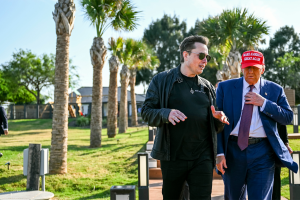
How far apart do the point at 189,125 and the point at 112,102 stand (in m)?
15.4

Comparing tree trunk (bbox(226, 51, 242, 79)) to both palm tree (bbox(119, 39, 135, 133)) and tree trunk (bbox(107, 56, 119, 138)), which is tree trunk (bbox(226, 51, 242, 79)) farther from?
palm tree (bbox(119, 39, 135, 133))

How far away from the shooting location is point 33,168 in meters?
5.75

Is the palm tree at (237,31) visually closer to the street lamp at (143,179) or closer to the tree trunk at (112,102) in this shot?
the tree trunk at (112,102)

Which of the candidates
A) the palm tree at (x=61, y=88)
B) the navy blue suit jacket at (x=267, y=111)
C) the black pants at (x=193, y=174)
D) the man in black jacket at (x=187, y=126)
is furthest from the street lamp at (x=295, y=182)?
the palm tree at (x=61, y=88)

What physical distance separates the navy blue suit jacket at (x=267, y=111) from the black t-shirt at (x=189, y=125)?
389mm

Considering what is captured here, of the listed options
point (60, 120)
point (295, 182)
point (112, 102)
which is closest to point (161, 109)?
point (295, 182)

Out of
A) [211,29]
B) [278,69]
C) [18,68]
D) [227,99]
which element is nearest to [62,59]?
[227,99]

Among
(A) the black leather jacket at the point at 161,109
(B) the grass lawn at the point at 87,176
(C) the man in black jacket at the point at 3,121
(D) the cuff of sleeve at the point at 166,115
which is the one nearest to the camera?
(D) the cuff of sleeve at the point at 166,115

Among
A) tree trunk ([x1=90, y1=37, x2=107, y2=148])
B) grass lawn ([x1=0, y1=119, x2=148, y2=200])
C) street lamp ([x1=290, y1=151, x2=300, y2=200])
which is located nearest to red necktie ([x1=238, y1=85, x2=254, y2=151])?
street lamp ([x1=290, y1=151, x2=300, y2=200])

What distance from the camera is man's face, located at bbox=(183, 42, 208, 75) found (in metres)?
2.99

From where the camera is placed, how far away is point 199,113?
2.88m

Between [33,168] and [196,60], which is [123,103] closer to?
[33,168]

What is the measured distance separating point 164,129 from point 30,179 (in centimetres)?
392

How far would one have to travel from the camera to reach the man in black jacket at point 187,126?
2.84 m
